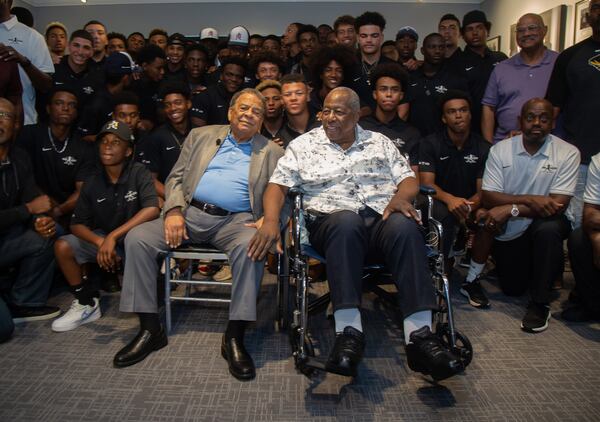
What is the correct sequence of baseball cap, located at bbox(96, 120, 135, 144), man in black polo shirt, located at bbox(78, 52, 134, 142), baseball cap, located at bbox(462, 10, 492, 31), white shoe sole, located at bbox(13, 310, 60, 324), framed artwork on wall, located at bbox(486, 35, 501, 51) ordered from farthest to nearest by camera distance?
framed artwork on wall, located at bbox(486, 35, 501, 51) → baseball cap, located at bbox(462, 10, 492, 31) → man in black polo shirt, located at bbox(78, 52, 134, 142) → baseball cap, located at bbox(96, 120, 135, 144) → white shoe sole, located at bbox(13, 310, 60, 324)

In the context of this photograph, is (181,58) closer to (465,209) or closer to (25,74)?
(25,74)

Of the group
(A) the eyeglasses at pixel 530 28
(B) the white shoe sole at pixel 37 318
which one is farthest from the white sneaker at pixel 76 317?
(A) the eyeglasses at pixel 530 28

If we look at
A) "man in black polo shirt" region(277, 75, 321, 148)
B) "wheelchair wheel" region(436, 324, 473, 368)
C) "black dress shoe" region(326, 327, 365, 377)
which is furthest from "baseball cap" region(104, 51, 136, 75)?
"wheelchair wheel" region(436, 324, 473, 368)

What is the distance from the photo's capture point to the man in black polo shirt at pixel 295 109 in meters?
3.55

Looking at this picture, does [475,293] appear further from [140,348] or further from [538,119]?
[140,348]

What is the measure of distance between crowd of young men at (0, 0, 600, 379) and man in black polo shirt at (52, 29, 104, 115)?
0.02 m

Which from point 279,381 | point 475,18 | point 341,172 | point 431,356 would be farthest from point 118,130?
point 475,18

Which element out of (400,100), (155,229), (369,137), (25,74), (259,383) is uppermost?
(25,74)

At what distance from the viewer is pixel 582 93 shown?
11.2 ft

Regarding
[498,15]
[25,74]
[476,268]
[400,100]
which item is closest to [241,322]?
[476,268]

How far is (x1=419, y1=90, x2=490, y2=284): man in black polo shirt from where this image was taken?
11.6 feet

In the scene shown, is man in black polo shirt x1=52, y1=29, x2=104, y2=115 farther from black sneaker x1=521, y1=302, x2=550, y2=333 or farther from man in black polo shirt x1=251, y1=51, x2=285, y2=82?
black sneaker x1=521, y1=302, x2=550, y2=333

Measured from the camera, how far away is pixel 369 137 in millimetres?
2852

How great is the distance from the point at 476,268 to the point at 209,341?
1925mm
